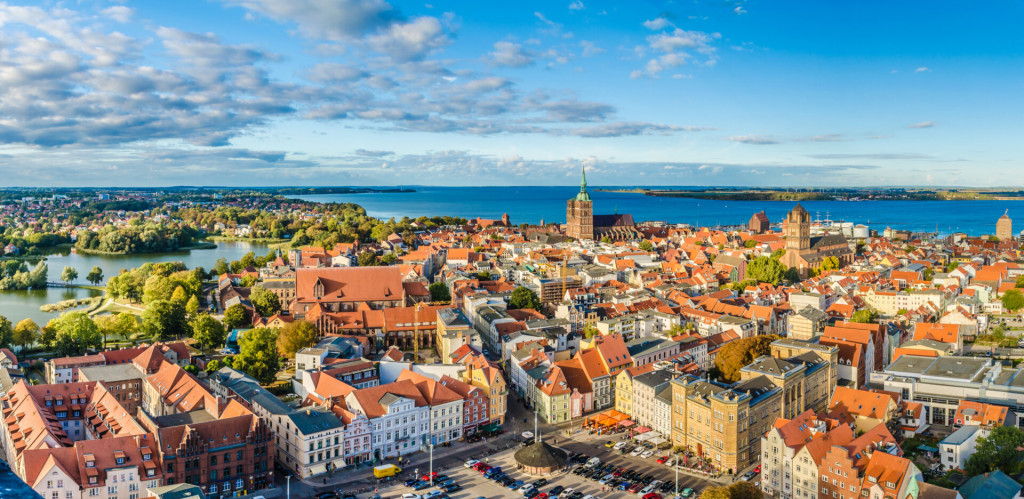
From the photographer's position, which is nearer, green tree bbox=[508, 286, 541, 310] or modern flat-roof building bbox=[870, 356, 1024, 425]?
modern flat-roof building bbox=[870, 356, 1024, 425]

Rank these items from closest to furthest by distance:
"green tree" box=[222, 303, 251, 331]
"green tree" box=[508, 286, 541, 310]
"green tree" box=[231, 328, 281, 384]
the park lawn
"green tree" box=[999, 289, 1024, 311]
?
"green tree" box=[231, 328, 281, 384] → "green tree" box=[222, 303, 251, 331] → "green tree" box=[999, 289, 1024, 311] → "green tree" box=[508, 286, 541, 310] → the park lawn

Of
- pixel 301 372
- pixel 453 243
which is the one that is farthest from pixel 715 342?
pixel 453 243

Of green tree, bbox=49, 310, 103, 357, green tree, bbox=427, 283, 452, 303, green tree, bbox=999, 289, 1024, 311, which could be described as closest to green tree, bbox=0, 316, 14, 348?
green tree, bbox=49, 310, 103, 357

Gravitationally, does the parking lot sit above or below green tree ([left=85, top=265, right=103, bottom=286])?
below

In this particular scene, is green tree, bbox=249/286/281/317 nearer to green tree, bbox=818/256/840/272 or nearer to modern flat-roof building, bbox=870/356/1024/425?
modern flat-roof building, bbox=870/356/1024/425

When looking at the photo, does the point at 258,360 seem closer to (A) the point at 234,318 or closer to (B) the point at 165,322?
(B) the point at 165,322

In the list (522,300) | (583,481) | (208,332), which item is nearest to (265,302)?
(208,332)
